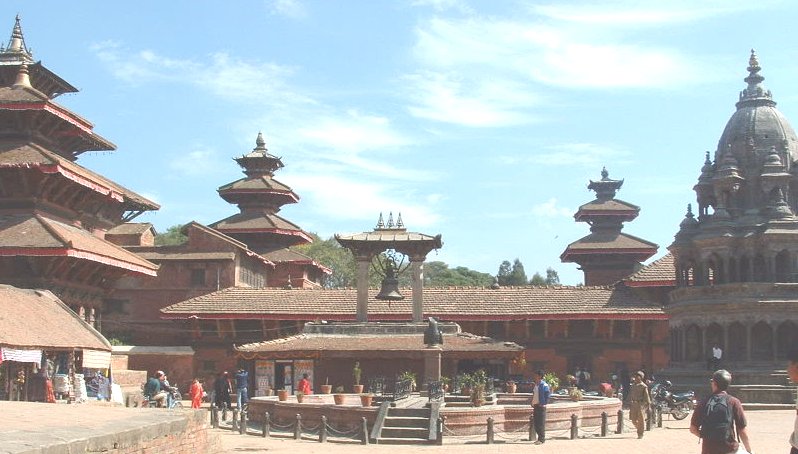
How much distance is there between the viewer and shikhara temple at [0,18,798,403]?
35.9 m

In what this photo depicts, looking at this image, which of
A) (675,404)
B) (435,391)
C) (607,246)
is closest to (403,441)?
(435,391)

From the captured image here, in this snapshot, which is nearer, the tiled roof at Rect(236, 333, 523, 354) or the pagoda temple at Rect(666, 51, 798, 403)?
the tiled roof at Rect(236, 333, 523, 354)

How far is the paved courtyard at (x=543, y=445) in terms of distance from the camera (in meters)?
20.4

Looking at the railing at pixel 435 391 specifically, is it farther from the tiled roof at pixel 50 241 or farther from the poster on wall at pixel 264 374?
the tiled roof at pixel 50 241

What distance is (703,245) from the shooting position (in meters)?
41.8

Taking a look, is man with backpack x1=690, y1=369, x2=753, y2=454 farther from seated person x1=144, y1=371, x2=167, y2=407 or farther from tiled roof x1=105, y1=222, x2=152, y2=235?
tiled roof x1=105, y1=222, x2=152, y2=235

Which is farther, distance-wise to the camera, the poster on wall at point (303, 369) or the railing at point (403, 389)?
the poster on wall at point (303, 369)

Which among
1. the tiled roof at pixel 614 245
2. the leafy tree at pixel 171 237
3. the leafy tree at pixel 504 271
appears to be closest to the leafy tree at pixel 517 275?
the leafy tree at pixel 504 271

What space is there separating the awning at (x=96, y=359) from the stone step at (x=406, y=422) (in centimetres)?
943

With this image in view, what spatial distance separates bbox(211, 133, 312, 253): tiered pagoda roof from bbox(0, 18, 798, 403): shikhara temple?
20.5 feet

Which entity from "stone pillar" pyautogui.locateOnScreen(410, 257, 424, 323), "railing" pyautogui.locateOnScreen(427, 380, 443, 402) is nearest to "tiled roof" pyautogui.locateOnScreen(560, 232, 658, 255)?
"stone pillar" pyautogui.locateOnScreen(410, 257, 424, 323)

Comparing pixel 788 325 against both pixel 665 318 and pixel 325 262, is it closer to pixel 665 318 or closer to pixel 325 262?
pixel 665 318

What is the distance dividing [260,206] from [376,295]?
22.0 meters

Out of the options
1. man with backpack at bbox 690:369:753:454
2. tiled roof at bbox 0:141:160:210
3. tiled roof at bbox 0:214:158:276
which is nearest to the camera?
man with backpack at bbox 690:369:753:454
